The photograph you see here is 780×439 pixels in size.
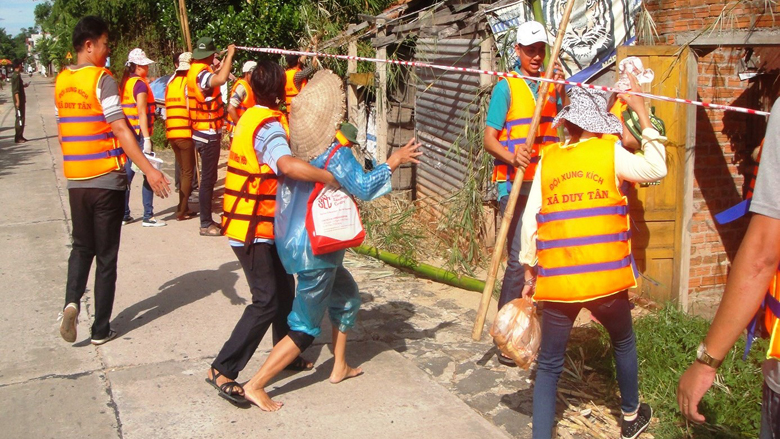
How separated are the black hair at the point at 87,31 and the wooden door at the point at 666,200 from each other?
358 centimetres

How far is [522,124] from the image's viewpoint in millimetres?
4715

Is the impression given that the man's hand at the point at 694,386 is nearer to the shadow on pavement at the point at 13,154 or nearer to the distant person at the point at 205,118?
the distant person at the point at 205,118

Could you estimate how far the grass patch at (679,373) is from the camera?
3.85 m

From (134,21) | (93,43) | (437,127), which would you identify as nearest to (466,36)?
(437,127)

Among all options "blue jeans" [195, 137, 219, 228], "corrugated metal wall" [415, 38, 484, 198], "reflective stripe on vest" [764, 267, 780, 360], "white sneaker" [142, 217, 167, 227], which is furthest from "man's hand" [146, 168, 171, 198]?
"white sneaker" [142, 217, 167, 227]

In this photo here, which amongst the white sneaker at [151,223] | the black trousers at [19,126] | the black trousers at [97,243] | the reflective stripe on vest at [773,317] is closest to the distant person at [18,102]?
the black trousers at [19,126]

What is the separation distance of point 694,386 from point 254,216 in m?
2.57

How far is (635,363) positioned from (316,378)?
6.14 ft

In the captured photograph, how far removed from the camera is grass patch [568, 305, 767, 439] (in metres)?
3.85

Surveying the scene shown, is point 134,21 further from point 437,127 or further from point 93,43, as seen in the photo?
point 93,43

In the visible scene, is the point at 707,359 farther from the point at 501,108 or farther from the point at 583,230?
the point at 501,108

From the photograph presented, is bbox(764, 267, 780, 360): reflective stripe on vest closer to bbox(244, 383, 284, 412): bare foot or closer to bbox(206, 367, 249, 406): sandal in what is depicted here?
bbox(244, 383, 284, 412): bare foot

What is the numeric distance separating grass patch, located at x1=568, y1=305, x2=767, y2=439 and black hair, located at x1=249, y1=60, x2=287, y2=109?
2.39 m

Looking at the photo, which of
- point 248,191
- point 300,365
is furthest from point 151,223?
point 248,191
